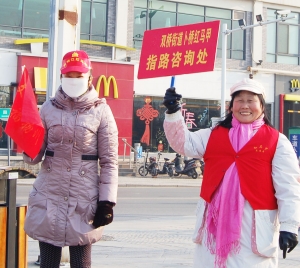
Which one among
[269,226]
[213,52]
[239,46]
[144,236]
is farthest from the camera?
[239,46]

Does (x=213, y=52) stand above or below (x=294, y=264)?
above

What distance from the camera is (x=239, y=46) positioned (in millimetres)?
29094

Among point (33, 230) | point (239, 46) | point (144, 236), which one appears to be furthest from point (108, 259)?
point (239, 46)

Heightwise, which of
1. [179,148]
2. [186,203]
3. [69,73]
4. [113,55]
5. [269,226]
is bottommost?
[186,203]

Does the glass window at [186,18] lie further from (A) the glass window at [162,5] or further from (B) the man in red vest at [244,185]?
(B) the man in red vest at [244,185]

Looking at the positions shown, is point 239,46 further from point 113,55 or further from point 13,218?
point 13,218

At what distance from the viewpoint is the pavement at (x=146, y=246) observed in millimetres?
6520

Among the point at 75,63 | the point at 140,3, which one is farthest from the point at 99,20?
the point at 75,63

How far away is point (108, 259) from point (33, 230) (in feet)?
9.70

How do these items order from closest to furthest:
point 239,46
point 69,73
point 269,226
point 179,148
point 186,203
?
point 269,226
point 179,148
point 69,73
point 186,203
point 239,46

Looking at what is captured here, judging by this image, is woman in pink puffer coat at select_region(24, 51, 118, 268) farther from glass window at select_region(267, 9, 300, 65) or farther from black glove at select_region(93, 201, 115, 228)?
glass window at select_region(267, 9, 300, 65)

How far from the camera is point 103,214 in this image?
378 centimetres

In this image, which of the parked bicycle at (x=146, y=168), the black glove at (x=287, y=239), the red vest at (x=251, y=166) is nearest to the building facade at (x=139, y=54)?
the parked bicycle at (x=146, y=168)

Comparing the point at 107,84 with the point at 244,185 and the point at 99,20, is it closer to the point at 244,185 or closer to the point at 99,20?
the point at 99,20
